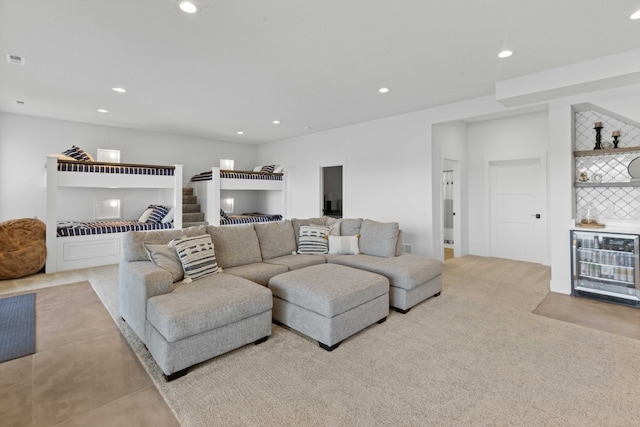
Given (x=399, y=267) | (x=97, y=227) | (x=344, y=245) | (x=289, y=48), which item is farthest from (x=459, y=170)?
(x=97, y=227)

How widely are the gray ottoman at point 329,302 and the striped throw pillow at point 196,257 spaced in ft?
2.11

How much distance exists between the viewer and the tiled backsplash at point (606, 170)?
154 inches

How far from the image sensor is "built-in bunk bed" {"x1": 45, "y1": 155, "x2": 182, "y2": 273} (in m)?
5.00

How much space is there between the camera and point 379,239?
13.5ft

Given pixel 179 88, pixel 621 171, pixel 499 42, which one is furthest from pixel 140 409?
pixel 621 171

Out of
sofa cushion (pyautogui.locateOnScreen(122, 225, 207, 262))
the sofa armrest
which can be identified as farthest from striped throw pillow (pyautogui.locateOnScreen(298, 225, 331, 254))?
the sofa armrest

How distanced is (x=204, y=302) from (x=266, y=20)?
2.35 meters

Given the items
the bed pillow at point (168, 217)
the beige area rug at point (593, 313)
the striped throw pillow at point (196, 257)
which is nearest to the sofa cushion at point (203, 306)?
the striped throw pillow at point (196, 257)

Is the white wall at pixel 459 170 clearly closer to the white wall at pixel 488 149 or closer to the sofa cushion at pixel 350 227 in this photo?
the white wall at pixel 488 149

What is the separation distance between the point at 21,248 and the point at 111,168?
1.75 meters

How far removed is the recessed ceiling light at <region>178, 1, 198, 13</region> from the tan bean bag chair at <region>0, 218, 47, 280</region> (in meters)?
4.62

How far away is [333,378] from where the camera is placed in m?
2.15

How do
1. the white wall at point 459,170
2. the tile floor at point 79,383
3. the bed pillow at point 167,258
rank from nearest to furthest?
1. the tile floor at point 79,383
2. the bed pillow at point 167,258
3. the white wall at point 459,170

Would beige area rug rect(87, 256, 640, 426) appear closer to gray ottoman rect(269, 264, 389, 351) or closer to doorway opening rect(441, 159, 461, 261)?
gray ottoman rect(269, 264, 389, 351)
